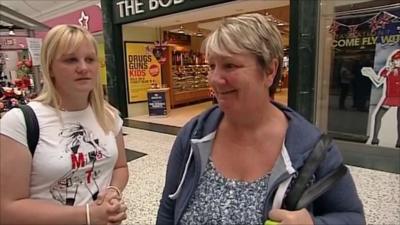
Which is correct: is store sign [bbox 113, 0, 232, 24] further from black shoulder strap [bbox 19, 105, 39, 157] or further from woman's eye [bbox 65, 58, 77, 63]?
black shoulder strap [bbox 19, 105, 39, 157]

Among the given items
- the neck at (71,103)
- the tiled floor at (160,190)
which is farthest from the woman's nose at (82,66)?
the tiled floor at (160,190)

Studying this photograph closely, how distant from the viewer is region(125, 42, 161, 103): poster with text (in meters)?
8.45

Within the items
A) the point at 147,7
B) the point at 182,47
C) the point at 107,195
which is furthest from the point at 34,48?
the point at 182,47

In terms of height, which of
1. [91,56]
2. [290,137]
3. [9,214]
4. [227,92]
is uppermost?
[91,56]

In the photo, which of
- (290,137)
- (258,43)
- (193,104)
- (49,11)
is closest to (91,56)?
(258,43)

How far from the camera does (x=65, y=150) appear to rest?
3.56 ft

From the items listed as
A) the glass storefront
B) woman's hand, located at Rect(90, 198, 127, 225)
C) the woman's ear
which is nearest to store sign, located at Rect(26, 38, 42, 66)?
woman's hand, located at Rect(90, 198, 127, 225)

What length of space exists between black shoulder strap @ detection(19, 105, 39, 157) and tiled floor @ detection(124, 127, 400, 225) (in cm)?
180

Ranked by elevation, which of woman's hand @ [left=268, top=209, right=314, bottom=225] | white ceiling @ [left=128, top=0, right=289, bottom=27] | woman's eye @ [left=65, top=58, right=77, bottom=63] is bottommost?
woman's hand @ [left=268, top=209, right=314, bottom=225]

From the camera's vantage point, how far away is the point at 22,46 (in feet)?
21.7

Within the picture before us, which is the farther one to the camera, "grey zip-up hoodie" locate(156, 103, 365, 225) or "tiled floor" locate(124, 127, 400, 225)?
"tiled floor" locate(124, 127, 400, 225)

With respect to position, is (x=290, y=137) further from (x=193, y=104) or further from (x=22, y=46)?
(x=193, y=104)

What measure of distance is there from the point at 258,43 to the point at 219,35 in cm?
11

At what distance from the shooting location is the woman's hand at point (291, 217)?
29.8 inches
